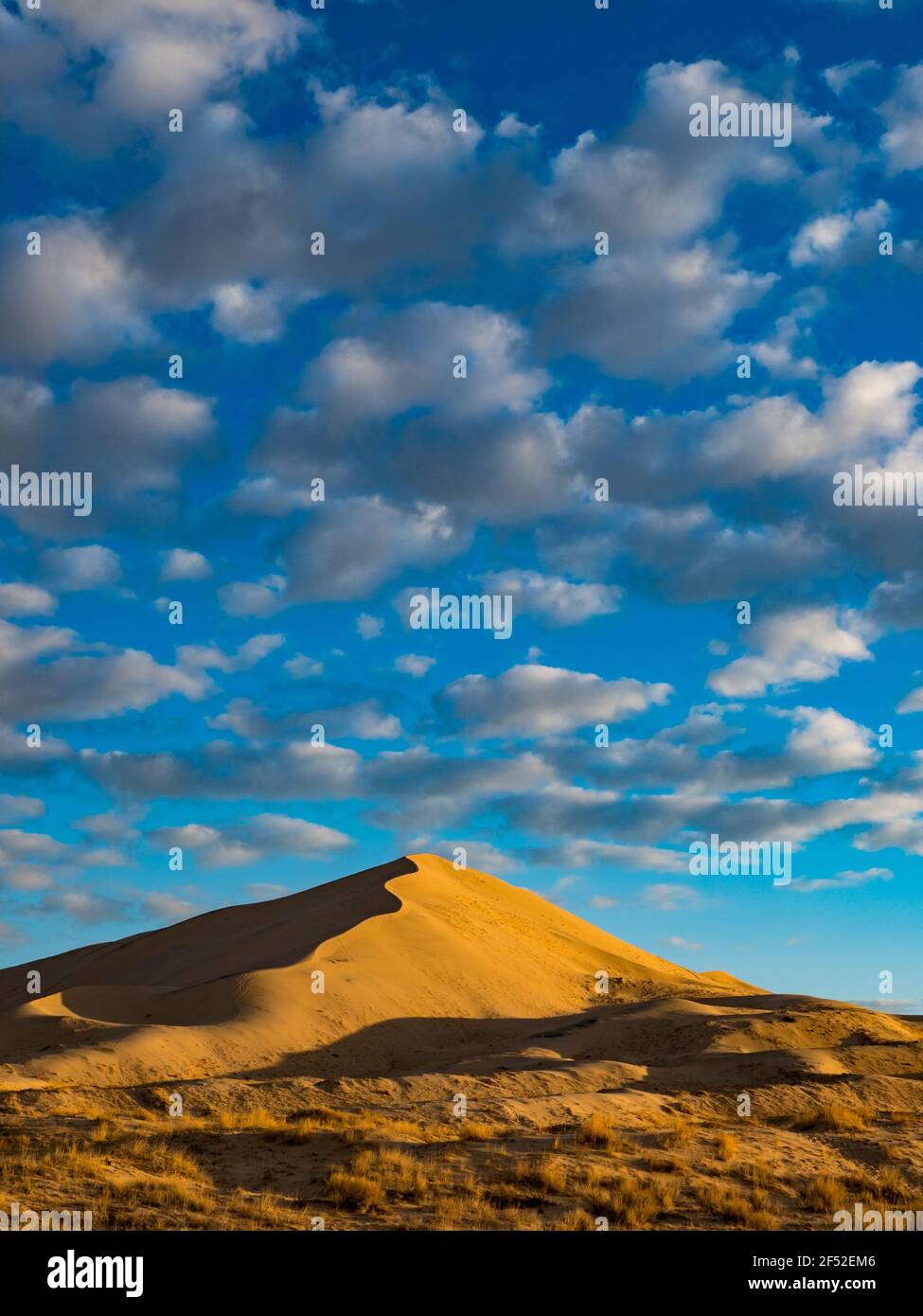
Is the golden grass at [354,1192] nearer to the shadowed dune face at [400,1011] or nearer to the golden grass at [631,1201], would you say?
the golden grass at [631,1201]

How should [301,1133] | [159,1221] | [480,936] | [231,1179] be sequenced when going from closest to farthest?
[159,1221] < [231,1179] < [301,1133] < [480,936]

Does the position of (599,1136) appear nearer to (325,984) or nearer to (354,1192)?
(354,1192)

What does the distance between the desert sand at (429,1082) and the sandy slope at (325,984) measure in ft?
0.64

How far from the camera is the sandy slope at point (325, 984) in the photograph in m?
46.3

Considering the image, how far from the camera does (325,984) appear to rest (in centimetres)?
5591

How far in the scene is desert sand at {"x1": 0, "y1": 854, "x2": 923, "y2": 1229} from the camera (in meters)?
19.1

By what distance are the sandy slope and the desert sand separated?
0.19 meters

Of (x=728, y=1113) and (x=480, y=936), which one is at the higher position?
(x=480, y=936)

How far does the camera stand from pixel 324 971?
5762cm

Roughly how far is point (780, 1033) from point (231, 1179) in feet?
111
